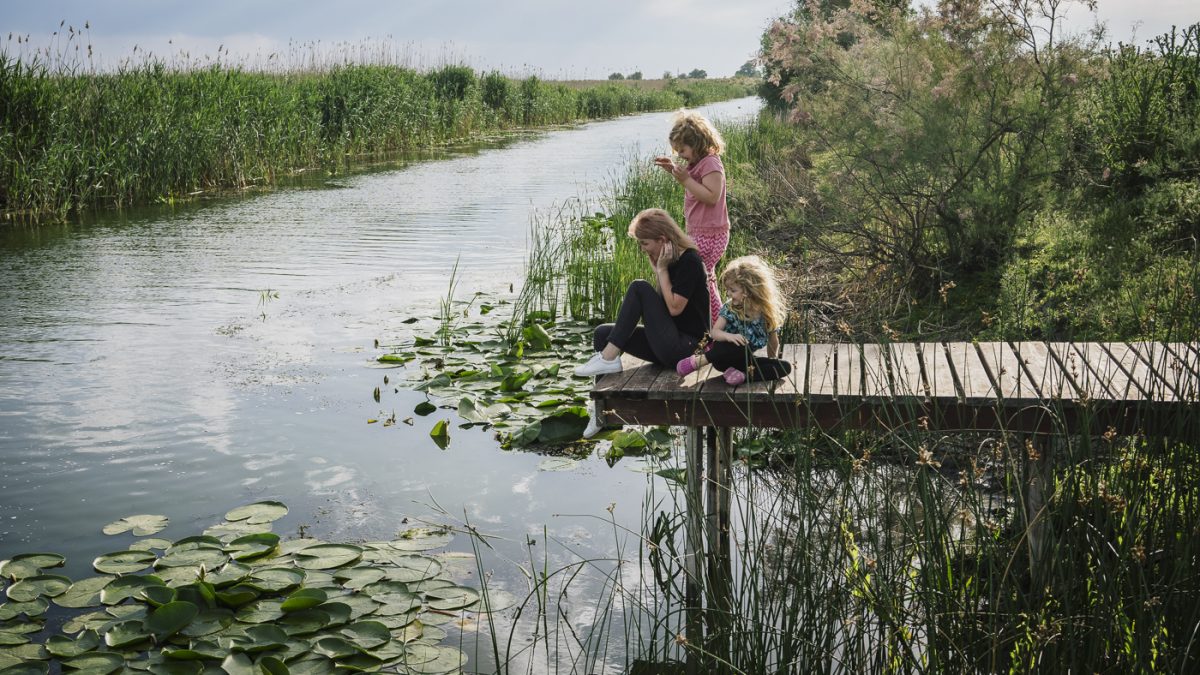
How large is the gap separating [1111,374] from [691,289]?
151 cm

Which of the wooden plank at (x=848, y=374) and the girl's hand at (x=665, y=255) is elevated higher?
the girl's hand at (x=665, y=255)

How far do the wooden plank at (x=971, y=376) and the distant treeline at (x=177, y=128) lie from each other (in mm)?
10960

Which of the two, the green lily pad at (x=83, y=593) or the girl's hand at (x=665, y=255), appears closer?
the green lily pad at (x=83, y=593)

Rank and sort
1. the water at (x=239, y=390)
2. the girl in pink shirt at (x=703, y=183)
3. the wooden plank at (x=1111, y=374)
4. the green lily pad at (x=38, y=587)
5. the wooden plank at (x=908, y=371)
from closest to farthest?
the wooden plank at (x=1111, y=374), the wooden plank at (x=908, y=371), the green lily pad at (x=38, y=587), the water at (x=239, y=390), the girl in pink shirt at (x=703, y=183)

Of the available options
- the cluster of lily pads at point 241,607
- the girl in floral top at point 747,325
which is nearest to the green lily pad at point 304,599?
the cluster of lily pads at point 241,607

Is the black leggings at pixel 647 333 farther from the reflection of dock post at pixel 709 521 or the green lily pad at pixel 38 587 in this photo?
the green lily pad at pixel 38 587

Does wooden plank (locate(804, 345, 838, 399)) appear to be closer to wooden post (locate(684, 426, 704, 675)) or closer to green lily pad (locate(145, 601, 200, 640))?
wooden post (locate(684, 426, 704, 675))

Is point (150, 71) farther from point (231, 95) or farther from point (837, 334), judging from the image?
point (837, 334)

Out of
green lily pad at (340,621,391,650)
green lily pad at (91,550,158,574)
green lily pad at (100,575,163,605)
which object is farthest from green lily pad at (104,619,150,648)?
green lily pad at (340,621,391,650)

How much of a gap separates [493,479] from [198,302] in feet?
14.7

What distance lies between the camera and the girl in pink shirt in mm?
4762

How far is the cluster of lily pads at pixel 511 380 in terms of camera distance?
5.20 m

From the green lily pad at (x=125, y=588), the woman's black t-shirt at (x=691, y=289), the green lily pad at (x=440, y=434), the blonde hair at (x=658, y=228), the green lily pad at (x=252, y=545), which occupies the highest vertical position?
the blonde hair at (x=658, y=228)

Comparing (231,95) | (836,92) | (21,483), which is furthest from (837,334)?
(231,95)
